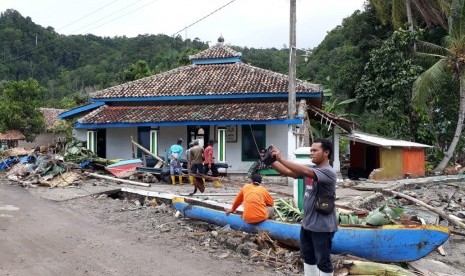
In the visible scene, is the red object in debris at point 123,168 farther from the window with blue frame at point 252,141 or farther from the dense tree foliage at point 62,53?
the dense tree foliage at point 62,53

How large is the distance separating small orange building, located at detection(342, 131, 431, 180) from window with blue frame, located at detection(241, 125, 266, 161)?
438 cm

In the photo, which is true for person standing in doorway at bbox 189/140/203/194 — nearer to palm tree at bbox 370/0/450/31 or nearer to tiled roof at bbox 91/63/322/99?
tiled roof at bbox 91/63/322/99

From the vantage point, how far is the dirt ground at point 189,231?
738 centimetres

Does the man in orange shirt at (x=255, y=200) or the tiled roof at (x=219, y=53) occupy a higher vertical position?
the tiled roof at (x=219, y=53)

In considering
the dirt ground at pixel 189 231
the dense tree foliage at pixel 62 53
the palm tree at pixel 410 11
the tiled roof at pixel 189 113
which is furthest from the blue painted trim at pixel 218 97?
the dense tree foliage at pixel 62 53

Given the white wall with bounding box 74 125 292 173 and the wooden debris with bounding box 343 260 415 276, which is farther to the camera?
the white wall with bounding box 74 125 292 173

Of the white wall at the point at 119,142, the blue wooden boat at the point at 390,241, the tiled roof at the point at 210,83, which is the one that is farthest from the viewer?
the white wall at the point at 119,142

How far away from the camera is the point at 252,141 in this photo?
20000 millimetres

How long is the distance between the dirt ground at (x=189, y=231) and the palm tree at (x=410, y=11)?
14440 millimetres

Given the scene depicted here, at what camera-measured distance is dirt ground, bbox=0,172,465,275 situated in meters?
7.38

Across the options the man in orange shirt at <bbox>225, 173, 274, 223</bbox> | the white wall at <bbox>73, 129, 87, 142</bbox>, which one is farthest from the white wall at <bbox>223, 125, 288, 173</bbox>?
the man in orange shirt at <bbox>225, 173, 274, 223</bbox>

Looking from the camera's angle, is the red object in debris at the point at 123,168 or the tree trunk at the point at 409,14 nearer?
the red object in debris at the point at 123,168

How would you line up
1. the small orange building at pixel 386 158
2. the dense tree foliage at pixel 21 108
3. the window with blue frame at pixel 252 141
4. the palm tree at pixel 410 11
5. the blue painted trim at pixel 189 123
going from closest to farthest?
the blue painted trim at pixel 189 123, the window with blue frame at pixel 252 141, the small orange building at pixel 386 158, the palm tree at pixel 410 11, the dense tree foliage at pixel 21 108

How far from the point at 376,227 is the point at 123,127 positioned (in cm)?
1655
